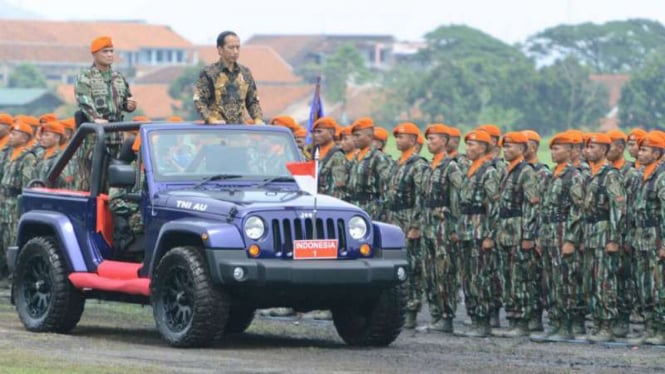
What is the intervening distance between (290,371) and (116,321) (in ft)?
15.6

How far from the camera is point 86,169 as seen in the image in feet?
57.4

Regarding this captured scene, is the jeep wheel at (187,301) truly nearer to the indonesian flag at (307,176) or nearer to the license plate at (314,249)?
the license plate at (314,249)

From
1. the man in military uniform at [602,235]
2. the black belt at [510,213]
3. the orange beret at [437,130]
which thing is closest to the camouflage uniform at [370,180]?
the orange beret at [437,130]

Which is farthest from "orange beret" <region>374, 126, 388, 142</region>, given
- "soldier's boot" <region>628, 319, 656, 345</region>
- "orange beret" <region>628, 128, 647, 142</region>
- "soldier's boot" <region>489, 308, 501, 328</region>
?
"soldier's boot" <region>628, 319, 656, 345</region>

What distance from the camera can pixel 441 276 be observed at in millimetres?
18922

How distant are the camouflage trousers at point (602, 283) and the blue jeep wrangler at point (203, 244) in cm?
248

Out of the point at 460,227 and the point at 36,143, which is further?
the point at 36,143

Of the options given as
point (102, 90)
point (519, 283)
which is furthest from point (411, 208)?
point (102, 90)

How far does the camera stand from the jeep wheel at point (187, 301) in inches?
602

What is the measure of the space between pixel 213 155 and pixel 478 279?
3317 mm

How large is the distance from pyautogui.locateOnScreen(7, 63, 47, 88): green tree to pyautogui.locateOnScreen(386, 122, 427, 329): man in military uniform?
11140cm

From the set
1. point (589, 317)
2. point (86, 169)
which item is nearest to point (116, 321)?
point (86, 169)

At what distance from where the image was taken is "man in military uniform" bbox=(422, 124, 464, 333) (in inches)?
741

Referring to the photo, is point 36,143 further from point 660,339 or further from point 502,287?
point 660,339
